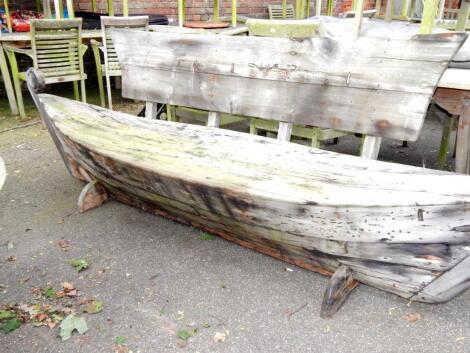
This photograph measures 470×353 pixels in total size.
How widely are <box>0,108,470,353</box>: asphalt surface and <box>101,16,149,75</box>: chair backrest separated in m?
2.17

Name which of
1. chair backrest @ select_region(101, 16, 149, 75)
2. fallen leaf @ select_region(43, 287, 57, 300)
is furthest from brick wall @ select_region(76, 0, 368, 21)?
fallen leaf @ select_region(43, 287, 57, 300)

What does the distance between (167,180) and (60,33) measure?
3.17 m

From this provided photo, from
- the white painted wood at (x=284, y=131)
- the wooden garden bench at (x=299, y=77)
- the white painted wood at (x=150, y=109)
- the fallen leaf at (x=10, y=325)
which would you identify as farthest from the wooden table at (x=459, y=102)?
the fallen leaf at (x=10, y=325)

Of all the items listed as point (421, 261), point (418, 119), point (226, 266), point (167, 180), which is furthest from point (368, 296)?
point (167, 180)

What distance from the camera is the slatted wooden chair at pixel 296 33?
9.79 feet

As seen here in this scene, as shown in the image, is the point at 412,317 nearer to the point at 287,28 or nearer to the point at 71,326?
the point at 71,326

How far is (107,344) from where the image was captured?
1823 millimetres

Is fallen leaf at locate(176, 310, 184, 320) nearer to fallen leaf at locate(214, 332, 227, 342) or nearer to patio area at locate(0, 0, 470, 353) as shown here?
patio area at locate(0, 0, 470, 353)

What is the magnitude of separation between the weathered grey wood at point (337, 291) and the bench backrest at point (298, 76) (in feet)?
2.39

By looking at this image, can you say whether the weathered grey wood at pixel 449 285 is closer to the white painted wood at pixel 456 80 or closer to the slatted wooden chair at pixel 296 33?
the white painted wood at pixel 456 80

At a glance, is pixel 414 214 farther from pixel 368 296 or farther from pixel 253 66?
pixel 253 66

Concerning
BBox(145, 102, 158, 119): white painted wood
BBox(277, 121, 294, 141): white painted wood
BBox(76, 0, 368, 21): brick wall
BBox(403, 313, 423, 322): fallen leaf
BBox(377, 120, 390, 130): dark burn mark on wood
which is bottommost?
BBox(403, 313, 423, 322): fallen leaf

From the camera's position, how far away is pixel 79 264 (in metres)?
2.35

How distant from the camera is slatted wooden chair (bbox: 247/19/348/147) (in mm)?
2984
